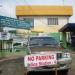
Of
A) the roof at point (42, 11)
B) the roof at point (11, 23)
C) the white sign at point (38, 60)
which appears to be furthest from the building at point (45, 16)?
the white sign at point (38, 60)

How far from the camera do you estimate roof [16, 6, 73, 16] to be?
5578cm

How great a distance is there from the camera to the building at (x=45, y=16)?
56000 mm

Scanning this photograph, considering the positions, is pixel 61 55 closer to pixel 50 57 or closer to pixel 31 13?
pixel 50 57

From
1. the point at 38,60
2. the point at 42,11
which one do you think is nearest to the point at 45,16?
the point at 42,11

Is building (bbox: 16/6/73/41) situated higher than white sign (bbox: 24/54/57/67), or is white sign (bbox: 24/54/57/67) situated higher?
building (bbox: 16/6/73/41)

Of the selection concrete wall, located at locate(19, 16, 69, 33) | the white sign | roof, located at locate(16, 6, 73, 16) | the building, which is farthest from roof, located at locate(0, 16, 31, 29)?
concrete wall, located at locate(19, 16, 69, 33)

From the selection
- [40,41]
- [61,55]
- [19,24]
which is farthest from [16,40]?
[61,55]

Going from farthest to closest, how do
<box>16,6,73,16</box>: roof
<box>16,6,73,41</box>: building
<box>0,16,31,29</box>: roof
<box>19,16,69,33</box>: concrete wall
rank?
1. <box>19,16,69,33</box>: concrete wall
2. <box>16,6,73,41</box>: building
3. <box>16,6,73,16</box>: roof
4. <box>0,16,31,29</box>: roof

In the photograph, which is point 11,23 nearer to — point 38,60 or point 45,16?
point 38,60

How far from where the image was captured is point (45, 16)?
5734cm

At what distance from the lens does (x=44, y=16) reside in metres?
57.4

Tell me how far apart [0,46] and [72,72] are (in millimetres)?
17546

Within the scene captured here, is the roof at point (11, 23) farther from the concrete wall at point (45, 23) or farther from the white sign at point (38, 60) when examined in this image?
the concrete wall at point (45, 23)

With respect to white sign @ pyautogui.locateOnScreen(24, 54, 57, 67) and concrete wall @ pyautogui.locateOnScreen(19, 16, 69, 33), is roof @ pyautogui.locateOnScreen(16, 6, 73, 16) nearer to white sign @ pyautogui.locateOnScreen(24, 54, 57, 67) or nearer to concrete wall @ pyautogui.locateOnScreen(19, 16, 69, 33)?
concrete wall @ pyautogui.locateOnScreen(19, 16, 69, 33)
